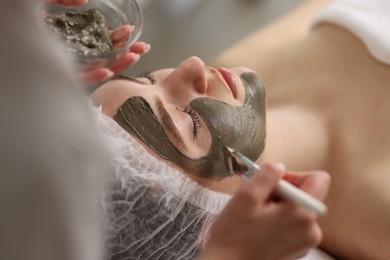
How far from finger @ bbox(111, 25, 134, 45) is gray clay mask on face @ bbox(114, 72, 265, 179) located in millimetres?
125

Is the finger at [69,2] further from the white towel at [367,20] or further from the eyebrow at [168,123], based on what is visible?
the white towel at [367,20]

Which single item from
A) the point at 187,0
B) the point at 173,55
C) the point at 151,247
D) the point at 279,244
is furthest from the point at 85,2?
the point at 187,0

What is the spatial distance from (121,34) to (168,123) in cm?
19

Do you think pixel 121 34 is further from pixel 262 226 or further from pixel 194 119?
pixel 262 226

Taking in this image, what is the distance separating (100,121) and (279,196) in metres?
0.39

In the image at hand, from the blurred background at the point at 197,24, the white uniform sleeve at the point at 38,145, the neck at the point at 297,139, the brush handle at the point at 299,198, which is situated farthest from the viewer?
the blurred background at the point at 197,24

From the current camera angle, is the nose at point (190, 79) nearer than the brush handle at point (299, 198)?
No

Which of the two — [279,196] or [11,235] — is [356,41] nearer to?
[279,196]

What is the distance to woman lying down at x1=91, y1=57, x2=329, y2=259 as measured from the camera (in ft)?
3.21

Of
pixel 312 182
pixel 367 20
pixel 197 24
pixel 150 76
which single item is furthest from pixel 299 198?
pixel 197 24

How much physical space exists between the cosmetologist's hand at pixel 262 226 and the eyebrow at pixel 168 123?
337 mm

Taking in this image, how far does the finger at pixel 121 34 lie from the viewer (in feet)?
3.25

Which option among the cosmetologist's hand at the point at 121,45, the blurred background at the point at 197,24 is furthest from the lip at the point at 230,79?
the blurred background at the point at 197,24

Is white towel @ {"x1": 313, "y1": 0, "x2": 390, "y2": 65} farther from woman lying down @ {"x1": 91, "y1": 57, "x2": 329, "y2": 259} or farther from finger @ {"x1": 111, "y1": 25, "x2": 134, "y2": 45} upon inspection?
finger @ {"x1": 111, "y1": 25, "x2": 134, "y2": 45}
